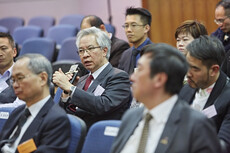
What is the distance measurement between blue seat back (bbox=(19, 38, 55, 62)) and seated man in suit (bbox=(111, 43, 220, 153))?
429 centimetres

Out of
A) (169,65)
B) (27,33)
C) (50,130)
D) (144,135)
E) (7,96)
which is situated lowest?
(27,33)

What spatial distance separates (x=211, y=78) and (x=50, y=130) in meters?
1.05

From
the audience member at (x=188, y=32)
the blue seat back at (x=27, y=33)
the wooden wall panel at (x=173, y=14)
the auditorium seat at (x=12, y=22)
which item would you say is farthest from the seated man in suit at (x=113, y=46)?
the auditorium seat at (x=12, y=22)

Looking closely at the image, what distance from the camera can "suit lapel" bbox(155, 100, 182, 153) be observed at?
75.5 inches

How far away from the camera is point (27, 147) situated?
2.47 meters

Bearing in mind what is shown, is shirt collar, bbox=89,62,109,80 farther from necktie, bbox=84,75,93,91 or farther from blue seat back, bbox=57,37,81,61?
blue seat back, bbox=57,37,81,61

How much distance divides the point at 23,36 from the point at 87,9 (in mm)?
1780

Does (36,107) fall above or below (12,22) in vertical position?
above

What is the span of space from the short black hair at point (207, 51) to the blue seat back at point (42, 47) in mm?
3825

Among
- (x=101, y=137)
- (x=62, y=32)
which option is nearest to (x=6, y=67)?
(x=101, y=137)

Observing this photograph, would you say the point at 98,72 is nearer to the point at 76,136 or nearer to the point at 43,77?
the point at 43,77

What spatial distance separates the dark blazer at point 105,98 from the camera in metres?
3.12

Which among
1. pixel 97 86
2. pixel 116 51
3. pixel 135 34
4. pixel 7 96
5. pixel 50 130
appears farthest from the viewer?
pixel 116 51

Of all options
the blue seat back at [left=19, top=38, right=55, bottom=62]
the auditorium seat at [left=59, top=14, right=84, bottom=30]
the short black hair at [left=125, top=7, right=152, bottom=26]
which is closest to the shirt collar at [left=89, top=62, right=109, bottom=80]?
the short black hair at [left=125, top=7, right=152, bottom=26]
